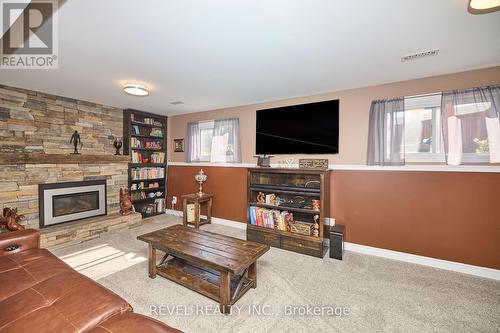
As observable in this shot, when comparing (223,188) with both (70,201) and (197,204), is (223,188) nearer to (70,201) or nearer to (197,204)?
(197,204)

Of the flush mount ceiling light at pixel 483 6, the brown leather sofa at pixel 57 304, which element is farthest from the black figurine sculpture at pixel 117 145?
the flush mount ceiling light at pixel 483 6

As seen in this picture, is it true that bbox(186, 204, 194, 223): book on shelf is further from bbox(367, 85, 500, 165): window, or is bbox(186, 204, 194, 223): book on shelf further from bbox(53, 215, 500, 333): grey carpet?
bbox(367, 85, 500, 165): window

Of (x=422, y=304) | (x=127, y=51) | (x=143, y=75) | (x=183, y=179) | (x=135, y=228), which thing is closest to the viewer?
(x=422, y=304)

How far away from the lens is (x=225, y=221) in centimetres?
427

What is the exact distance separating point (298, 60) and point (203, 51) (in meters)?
0.98

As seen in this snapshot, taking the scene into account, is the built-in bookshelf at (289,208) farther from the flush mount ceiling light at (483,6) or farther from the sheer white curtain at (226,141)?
the flush mount ceiling light at (483,6)

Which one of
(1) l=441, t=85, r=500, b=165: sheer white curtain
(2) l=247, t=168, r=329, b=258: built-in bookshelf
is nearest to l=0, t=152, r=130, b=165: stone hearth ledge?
(2) l=247, t=168, r=329, b=258: built-in bookshelf

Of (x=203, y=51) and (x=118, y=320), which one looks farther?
(x=203, y=51)

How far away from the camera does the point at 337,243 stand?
2.83 meters

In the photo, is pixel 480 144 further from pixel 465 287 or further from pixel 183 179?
pixel 183 179

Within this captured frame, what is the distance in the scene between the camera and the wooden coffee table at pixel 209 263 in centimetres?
184

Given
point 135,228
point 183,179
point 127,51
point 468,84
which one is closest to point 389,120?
point 468,84

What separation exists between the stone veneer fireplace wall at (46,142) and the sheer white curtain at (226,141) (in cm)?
195

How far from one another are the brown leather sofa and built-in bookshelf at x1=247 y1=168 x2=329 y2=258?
224cm
